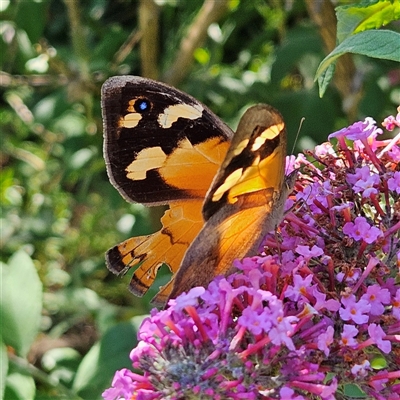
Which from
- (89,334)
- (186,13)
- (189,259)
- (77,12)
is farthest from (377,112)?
(89,334)

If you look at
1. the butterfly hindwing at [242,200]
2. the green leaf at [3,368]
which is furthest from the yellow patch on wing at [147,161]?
the green leaf at [3,368]

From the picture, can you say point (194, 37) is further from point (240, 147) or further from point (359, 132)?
point (240, 147)

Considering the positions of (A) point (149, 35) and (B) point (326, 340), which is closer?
(B) point (326, 340)

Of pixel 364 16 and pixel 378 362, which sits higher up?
pixel 364 16

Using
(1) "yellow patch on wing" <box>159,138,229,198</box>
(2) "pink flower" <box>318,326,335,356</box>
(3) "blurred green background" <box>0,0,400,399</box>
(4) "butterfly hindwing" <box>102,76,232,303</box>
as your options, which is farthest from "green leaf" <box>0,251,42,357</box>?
(2) "pink flower" <box>318,326,335,356</box>

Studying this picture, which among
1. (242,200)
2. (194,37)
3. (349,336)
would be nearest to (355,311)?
(349,336)
